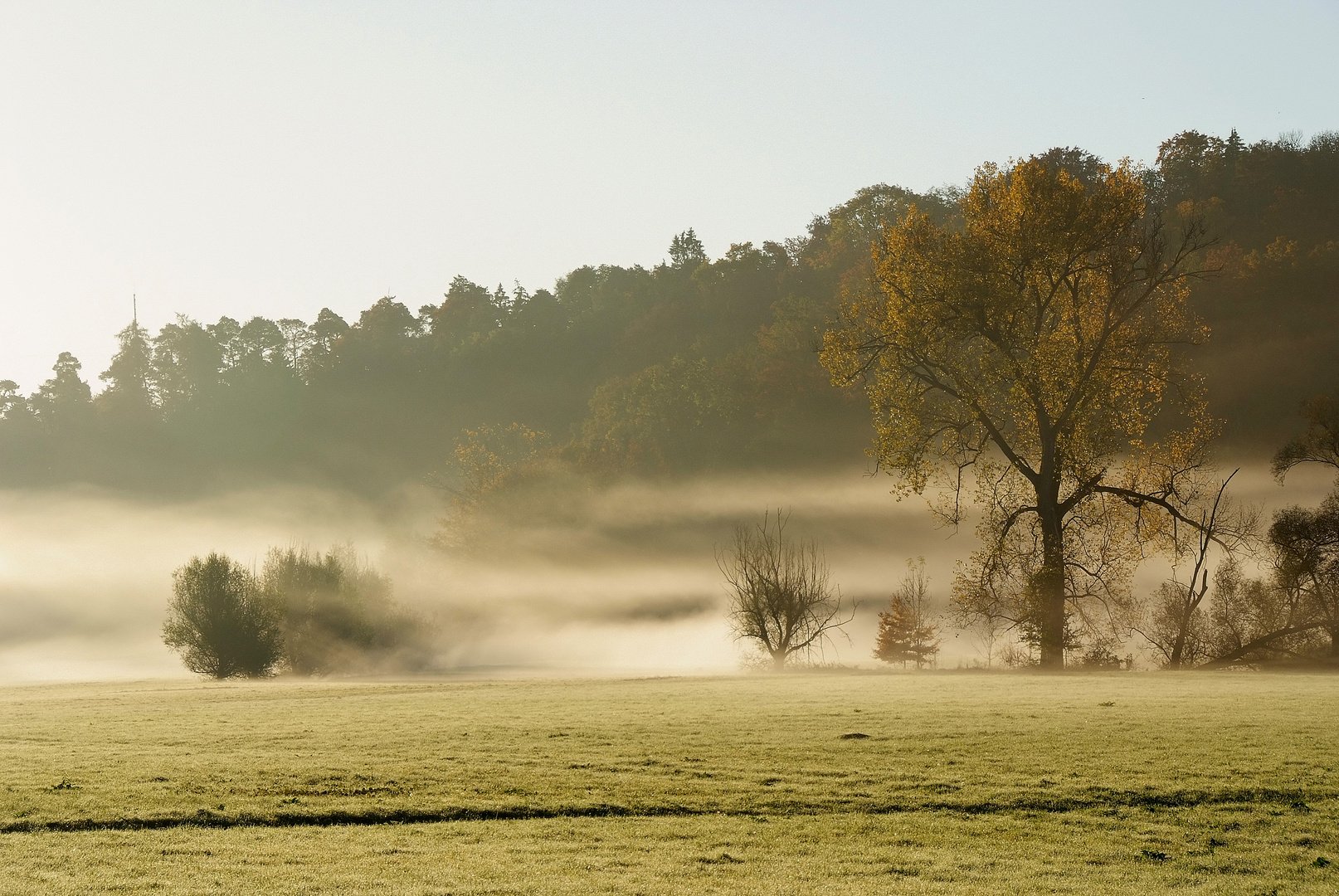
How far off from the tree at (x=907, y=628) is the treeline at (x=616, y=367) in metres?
13.9

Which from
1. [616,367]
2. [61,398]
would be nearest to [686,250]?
[616,367]

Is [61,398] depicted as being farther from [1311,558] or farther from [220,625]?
[1311,558]

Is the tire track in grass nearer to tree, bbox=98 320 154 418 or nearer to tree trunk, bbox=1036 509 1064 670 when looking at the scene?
tree trunk, bbox=1036 509 1064 670

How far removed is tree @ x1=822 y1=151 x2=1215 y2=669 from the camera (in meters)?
32.8

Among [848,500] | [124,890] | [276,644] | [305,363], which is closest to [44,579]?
[305,363]

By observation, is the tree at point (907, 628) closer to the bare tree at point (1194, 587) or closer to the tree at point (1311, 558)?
the bare tree at point (1194, 587)

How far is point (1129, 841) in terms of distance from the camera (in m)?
10.7

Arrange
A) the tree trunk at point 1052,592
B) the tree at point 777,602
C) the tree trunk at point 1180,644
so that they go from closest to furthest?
1. the tree trunk at point 1052,592
2. the tree trunk at point 1180,644
3. the tree at point 777,602

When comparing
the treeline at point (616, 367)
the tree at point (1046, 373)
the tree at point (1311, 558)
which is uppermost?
the treeline at point (616, 367)

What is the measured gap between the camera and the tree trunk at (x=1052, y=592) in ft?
106

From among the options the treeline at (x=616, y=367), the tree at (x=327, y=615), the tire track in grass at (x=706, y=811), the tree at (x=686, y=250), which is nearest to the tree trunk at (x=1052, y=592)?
the tire track in grass at (x=706, y=811)

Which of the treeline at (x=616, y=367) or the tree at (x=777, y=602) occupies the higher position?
the treeline at (x=616, y=367)

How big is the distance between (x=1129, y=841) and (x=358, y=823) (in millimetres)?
7903

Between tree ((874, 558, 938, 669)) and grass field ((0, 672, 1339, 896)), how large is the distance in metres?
52.2
